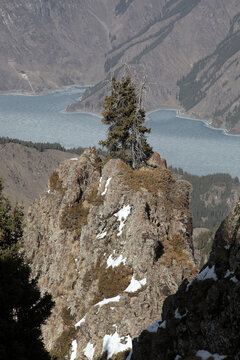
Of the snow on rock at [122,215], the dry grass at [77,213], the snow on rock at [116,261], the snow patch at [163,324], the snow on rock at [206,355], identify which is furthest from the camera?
the dry grass at [77,213]

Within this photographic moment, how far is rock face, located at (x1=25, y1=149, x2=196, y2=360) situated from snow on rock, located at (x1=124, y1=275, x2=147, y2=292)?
0.10 m

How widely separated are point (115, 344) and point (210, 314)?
13.8 meters

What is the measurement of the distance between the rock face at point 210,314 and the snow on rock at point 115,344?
6810mm

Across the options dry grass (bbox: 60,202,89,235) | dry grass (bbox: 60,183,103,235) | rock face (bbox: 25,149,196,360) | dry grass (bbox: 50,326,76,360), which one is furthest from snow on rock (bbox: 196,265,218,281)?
dry grass (bbox: 60,202,89,235)

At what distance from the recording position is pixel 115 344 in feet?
101

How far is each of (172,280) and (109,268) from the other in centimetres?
681

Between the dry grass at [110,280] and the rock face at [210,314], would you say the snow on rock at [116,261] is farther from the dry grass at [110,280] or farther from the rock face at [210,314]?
the rock face at [210,314]

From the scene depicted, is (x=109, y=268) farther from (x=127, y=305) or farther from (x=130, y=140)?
(x=130, y=140)

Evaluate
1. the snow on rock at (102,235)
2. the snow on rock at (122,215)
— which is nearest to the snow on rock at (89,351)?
the snow on rock at (122,215)

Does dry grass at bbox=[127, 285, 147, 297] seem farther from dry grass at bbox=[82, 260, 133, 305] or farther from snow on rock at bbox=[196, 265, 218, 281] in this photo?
snow on rock at bbox=[196, 265, 218, 281]

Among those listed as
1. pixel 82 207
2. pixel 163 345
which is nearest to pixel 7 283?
pixel 163 345

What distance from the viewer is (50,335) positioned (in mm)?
40250

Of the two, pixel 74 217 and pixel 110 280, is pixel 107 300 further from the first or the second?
pixel 74 217

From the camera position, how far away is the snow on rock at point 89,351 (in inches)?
1240
